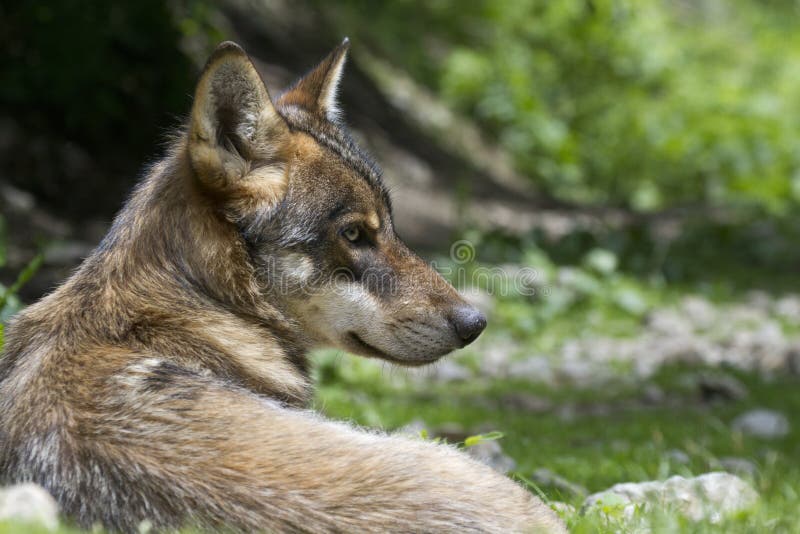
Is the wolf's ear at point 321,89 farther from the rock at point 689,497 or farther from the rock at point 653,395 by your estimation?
the rock at point 653,395

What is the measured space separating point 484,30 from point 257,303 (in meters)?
18.1

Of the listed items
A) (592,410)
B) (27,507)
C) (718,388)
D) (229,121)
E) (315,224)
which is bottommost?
(27,507)

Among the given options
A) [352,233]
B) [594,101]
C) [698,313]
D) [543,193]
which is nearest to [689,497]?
[352,233]

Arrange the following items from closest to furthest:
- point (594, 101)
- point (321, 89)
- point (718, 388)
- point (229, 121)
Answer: point (229, 121) < point (321, 89) < point (718, 388) < point (594, 101)

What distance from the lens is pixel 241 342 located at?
368cm

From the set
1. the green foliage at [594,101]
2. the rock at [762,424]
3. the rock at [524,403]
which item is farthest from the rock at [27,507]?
the green foliage at [594,101]


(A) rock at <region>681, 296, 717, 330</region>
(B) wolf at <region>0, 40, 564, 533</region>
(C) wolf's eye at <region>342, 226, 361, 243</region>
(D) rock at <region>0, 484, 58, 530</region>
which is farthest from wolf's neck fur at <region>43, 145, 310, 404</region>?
(A) rock at <region>681, 296, 717, 330</region>

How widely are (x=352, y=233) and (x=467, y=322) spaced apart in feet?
1.99

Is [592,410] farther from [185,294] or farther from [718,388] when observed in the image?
[185,294]

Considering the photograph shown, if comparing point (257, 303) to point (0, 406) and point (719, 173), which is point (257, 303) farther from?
point (719, 173)

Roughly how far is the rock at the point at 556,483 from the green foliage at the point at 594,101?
13903 mm

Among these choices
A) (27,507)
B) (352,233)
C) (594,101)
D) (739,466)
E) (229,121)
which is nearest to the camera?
(27,507)

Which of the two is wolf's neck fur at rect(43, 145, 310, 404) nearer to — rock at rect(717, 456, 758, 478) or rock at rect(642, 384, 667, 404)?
rock at rect(717, 456, 758, 478)

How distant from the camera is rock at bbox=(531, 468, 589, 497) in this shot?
14.4 ft
